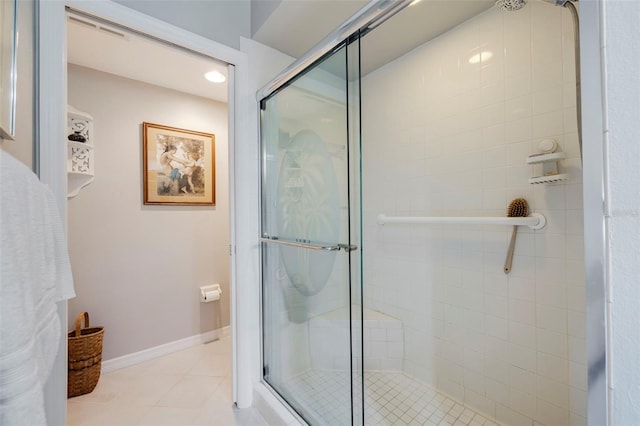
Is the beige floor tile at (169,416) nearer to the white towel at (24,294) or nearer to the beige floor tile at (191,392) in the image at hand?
the beige floor tile at (191,392)

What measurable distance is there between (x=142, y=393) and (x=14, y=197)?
5.89ft

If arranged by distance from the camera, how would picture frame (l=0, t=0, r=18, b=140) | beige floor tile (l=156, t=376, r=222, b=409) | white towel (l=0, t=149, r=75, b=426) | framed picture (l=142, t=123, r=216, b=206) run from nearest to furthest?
white towel (l=0, t=149, r=75, b=426) → picture frame (l=0, t=0, r=18, b=140) → beige floor tile (l=156, t=376, r=222, b=409) → framed picture (l=142, t=123, r=216, b=206)

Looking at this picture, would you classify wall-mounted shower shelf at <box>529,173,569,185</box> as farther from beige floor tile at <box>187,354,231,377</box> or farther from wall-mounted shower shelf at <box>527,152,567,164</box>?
beige floor tile at <box>187,354,231,377</box>

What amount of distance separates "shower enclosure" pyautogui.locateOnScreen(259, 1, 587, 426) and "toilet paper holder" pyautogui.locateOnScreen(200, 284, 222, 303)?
3.06 ft

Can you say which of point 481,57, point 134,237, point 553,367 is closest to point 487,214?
point 553,367

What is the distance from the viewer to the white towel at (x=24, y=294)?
36 cm

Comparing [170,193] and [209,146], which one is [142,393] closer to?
[170,193]

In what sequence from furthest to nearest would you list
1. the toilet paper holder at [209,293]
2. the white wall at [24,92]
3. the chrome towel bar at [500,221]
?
the toilet paper holder at [209,293] < the chrome towel bar at [500,221] < the white wall at [24,92]

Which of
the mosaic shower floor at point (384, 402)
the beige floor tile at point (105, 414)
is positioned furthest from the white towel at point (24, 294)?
the beige floor tile at point (105, 414)

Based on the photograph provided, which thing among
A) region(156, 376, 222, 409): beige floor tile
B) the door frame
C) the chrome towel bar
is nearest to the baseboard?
region(156, 376, 222, 409): beige floor tile

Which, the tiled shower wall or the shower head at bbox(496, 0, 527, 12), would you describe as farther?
the tiled shower wall

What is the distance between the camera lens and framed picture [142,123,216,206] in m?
2.15

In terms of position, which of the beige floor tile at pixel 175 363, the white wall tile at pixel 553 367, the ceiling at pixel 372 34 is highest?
the ceiling at pixel 372 34

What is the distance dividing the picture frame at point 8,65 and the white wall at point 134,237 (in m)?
1.34
